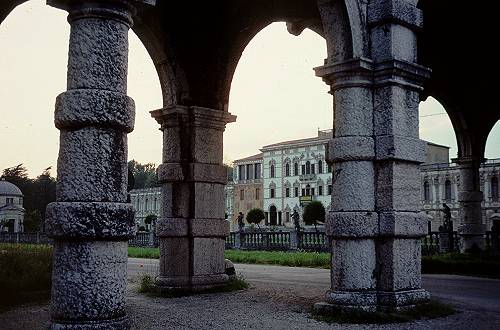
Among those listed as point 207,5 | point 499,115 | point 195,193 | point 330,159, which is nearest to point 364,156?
point 330,159

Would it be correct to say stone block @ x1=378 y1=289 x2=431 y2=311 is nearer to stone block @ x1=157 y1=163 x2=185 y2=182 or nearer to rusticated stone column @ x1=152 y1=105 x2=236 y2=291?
rusticated stone column @ x1=152 y1=105 x2=236 y2=291

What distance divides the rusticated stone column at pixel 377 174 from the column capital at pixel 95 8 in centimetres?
314

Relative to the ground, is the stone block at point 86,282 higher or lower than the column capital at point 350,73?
lower

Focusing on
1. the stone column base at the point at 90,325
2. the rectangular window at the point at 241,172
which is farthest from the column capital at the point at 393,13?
the rectangular window at the point at 241,172

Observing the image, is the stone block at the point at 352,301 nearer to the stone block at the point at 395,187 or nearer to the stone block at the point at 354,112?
the stone block at the point at 395,187

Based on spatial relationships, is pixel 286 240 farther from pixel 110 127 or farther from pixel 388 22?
pixel 110 127

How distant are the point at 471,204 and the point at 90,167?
569 inches

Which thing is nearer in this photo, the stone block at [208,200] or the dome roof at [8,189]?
the stone block at [208,200]

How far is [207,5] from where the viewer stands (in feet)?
32.3

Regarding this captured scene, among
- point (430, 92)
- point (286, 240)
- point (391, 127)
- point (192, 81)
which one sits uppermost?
point (430, 92)

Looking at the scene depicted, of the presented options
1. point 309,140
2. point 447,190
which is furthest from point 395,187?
point 309,140

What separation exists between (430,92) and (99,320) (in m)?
13.8

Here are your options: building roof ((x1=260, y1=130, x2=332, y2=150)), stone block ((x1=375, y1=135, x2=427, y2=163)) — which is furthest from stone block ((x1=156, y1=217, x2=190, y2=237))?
building roof ((x1=260, y1=130, x2=332, y2=150))

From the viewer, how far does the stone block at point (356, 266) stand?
22.8 feet
